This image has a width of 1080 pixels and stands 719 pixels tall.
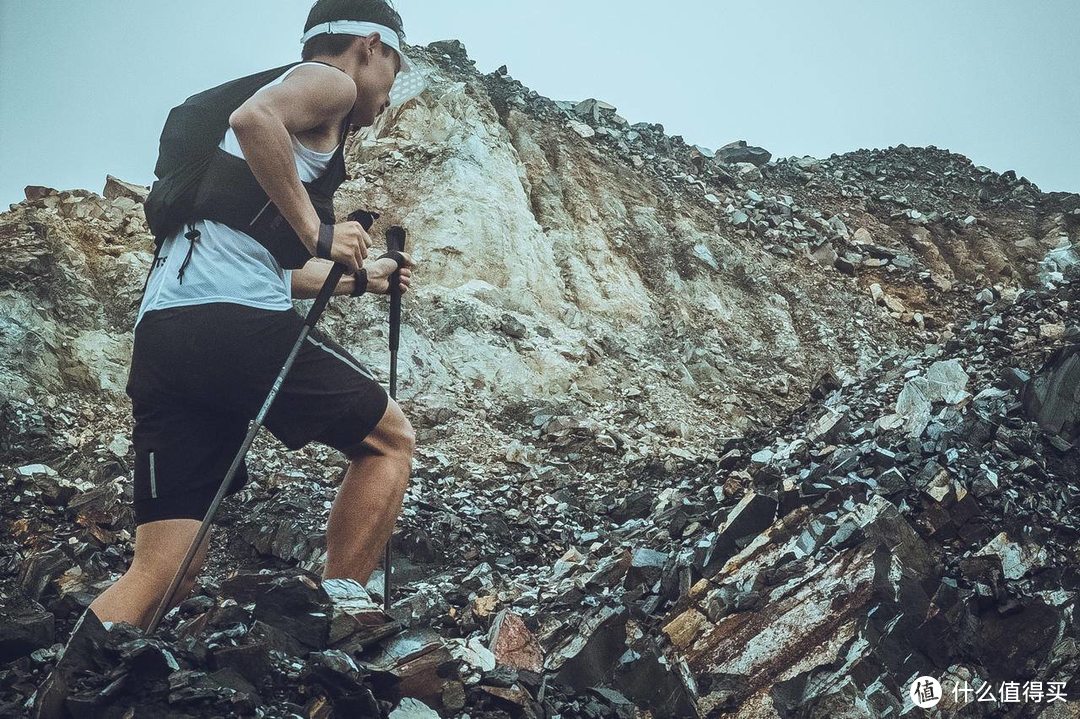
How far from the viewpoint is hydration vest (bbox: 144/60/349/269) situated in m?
3.14

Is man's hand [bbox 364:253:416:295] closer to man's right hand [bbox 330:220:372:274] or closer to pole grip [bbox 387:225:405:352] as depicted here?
pole grip [bbox 387:225:405:352]

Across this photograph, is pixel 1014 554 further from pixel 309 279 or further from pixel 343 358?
pixel 309 279

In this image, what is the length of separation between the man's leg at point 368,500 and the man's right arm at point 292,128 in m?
0.68

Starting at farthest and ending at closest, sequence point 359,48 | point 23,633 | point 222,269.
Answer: point 359,48 < point 23,633 < point 222,269

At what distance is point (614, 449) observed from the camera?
9.04m

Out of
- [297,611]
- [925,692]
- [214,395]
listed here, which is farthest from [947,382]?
[214,395]

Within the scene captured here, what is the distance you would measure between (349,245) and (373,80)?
2.26 feet

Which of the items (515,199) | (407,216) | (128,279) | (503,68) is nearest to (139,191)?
(128,279)

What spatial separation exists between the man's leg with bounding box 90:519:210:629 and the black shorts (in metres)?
0.05

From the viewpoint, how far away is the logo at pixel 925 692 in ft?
12.4

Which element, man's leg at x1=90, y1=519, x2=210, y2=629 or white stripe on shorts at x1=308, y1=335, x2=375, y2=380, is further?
white stripe on shorts at x1=308, y1=335, x2=375, y2=380

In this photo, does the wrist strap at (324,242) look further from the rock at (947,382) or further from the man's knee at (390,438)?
the rock at (947,382)

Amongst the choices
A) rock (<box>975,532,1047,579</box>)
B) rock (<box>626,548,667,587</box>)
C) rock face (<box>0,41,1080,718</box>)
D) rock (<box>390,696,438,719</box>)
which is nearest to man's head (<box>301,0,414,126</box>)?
rock face (<box>0,41,1080,718</box>)

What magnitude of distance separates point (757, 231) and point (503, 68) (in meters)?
5.46
